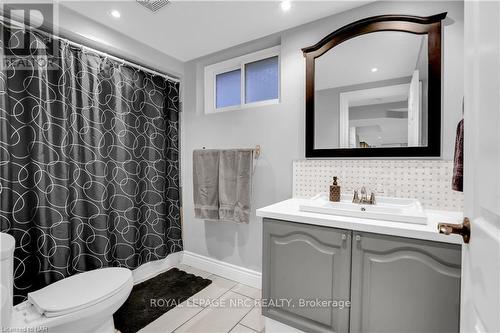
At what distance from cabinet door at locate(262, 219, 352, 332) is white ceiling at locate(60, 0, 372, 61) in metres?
1.56

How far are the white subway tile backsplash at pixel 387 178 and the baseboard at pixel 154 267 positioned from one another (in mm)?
1607

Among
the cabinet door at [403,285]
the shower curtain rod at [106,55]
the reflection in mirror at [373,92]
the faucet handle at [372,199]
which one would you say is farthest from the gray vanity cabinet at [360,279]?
the shower curtain rod at [106,55]

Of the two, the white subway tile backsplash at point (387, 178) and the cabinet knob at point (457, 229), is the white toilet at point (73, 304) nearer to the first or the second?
the white subway tile backsplash at point (387, 178)

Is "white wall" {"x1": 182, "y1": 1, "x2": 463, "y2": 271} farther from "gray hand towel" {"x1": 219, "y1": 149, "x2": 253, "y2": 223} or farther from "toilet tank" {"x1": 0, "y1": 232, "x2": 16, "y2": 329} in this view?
"toilet tank" {"x1": 0, "y1": 232, "x2": 16, "y2": 329}

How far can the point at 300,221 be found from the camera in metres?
1.41

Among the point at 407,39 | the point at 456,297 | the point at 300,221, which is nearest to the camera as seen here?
the point at 456,297

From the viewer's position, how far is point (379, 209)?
4.70 ft

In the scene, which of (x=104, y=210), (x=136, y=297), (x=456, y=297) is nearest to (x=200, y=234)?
(x=136, y=297)

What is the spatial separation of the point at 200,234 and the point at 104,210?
3.24ft

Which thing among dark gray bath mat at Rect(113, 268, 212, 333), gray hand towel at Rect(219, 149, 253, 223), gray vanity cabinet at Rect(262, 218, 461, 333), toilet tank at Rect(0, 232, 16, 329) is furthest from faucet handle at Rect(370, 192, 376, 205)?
toilet tank at Rect(0, 232, 16, 329)

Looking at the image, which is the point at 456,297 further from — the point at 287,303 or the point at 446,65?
the point at 446,65

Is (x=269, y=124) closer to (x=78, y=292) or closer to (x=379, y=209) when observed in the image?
(x=379, y=209)

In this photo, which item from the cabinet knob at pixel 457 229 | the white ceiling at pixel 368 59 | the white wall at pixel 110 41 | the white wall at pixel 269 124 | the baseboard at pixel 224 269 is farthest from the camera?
the baseboard at pixel 224 269

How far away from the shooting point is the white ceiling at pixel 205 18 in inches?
68.6
